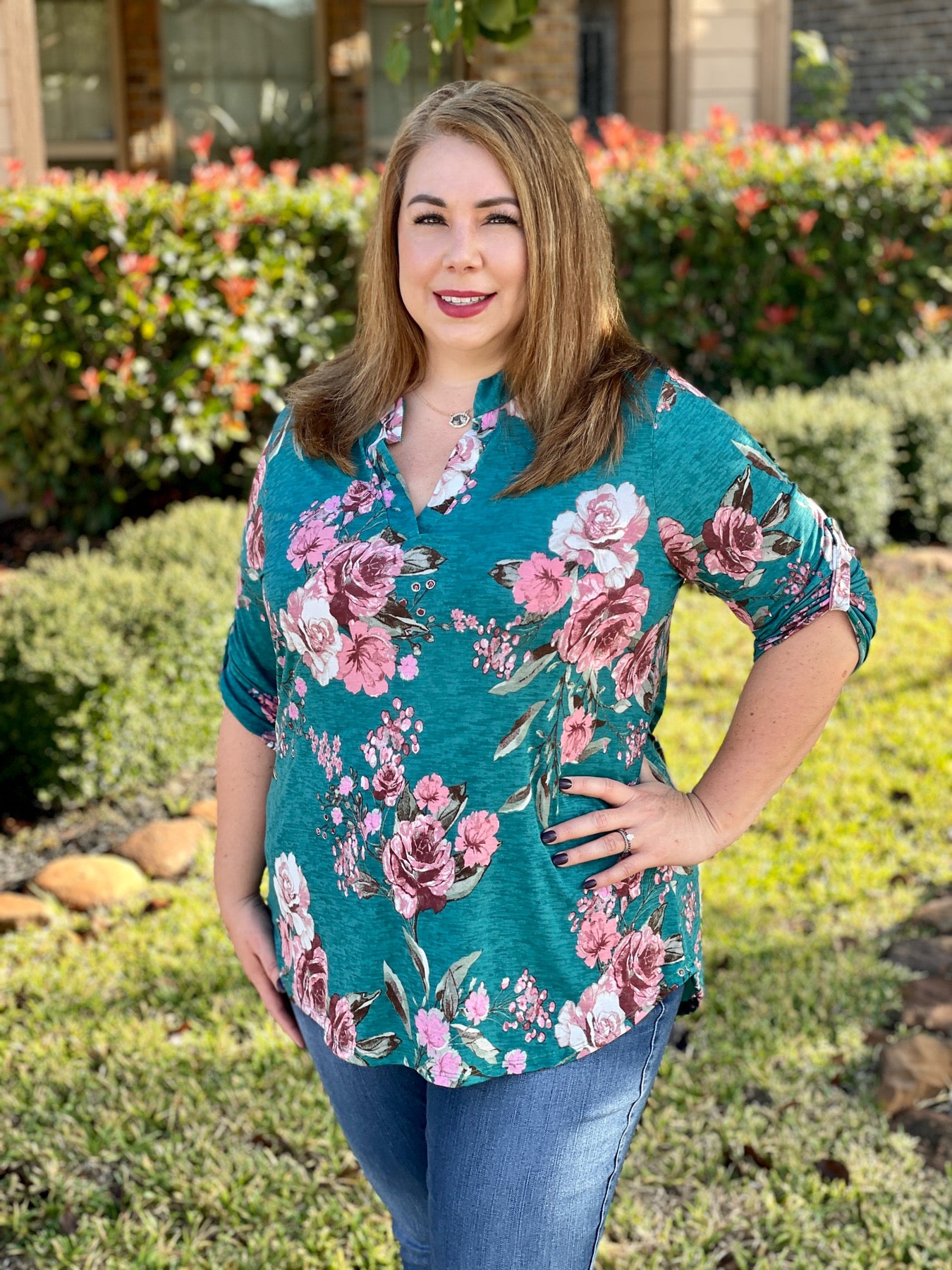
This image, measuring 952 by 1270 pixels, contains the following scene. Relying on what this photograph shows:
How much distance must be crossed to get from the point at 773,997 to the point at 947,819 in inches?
46.5

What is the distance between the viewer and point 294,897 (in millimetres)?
1715

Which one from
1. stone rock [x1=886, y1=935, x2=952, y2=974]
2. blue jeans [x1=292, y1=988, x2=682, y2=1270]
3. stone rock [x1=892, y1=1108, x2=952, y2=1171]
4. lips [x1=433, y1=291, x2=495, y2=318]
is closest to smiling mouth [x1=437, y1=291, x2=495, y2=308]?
lips [x1=433, y1=291, x2=495, y2=318]

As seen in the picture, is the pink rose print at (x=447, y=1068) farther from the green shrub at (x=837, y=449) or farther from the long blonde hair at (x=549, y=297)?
the green shrub at (x=837, y=449)

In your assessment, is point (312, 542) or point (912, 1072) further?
point (912, 1072)

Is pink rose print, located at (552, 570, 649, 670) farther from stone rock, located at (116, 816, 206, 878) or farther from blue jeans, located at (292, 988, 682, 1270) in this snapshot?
stone rock, located at (116, 816, 206, 878)

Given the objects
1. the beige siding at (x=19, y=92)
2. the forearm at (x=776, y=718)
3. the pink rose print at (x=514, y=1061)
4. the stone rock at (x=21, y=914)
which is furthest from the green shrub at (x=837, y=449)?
the pink rose print at (x=514, y=1061)

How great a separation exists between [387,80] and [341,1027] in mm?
9474

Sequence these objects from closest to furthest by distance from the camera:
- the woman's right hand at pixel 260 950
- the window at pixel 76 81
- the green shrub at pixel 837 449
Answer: the woman's right hand at pixel 260 950
the green shrub at pixel 837 449
the window at pixel 76 81

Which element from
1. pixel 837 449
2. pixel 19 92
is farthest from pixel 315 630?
pixel 19 92

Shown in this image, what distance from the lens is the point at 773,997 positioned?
3.26 meters

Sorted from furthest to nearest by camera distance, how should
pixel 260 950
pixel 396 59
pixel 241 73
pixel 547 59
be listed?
pixel 241 73 → pixel 547 59 → pixel 396 59 → pixel 260 950

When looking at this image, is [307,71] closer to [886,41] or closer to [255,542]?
[886,41]

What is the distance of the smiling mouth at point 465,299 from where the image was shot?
163cm

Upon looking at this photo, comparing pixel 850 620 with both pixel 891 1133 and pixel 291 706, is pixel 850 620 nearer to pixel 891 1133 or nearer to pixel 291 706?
pixel 291 706
